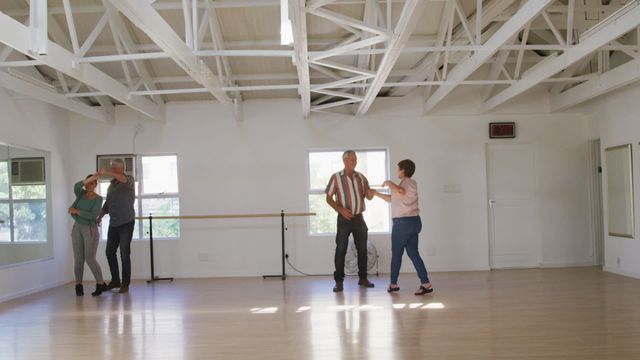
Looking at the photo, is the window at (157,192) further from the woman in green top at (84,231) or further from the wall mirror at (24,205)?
the woman in green top at (84,231)

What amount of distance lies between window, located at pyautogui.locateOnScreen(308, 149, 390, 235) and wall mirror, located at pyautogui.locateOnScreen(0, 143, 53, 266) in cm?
356

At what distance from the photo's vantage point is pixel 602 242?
734 cm

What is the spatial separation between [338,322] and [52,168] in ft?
15.8

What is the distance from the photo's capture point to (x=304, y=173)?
7297 millimetres

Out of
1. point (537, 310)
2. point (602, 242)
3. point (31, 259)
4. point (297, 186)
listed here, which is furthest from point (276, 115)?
point (602, 242)

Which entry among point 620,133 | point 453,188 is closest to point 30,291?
point 453,188

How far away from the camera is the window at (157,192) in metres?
7.37

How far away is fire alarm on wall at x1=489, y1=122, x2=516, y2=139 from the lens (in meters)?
7.26

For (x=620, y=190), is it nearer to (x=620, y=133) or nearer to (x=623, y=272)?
(x=620, y=133)

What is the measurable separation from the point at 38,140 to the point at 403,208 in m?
4.75

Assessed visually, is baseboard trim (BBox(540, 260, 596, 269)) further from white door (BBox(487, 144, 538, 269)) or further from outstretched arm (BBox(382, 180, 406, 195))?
outstretched arm (BBox(382, 180, 406, 195))

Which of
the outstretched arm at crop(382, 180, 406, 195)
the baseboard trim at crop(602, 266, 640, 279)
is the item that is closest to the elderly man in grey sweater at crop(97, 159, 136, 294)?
the outstretched arm at crop(382, 180, 406, 195)

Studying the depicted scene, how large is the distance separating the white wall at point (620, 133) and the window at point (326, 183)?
297 centimetres

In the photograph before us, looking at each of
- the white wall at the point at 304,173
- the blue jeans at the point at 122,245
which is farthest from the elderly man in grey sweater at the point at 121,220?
the white wall at the point at 304,173
